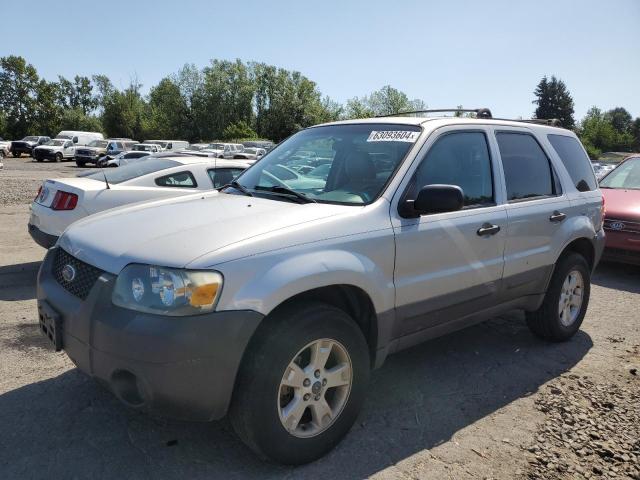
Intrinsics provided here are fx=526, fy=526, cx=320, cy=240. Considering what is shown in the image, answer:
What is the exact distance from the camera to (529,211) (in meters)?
4.00

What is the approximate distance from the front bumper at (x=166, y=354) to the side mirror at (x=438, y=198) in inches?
47.9

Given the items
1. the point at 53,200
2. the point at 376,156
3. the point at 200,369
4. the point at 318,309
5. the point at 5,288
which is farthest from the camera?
the point at 53,200

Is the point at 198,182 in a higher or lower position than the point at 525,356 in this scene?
higher

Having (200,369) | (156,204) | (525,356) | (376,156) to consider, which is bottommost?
(525,356)

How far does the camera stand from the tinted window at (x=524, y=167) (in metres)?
3.97

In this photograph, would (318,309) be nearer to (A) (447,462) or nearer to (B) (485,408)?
(A) (447,462)

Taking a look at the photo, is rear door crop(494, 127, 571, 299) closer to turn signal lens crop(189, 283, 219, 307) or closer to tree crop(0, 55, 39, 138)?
turn signal lens crop(189, 283, 219, 307)

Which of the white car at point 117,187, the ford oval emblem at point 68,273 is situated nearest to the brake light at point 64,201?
the white car at point 117,187

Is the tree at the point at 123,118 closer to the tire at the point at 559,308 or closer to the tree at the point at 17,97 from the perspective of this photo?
the tree at the point at 17,97

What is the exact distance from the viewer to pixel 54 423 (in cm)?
304

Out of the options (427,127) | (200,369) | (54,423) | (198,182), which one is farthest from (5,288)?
(427,127)

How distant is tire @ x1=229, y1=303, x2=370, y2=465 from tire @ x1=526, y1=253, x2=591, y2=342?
2261 mm

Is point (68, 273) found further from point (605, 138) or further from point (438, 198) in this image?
point (605, 138)

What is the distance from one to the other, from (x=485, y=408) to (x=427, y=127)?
1889mm
